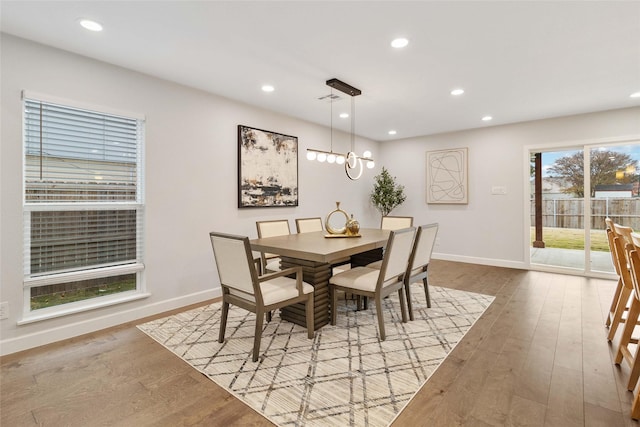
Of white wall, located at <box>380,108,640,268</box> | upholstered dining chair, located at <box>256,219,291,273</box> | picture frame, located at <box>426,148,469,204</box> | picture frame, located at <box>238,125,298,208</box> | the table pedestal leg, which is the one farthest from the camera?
picture frame, located at <box>426,148,469,204</box>

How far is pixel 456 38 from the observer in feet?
8.25

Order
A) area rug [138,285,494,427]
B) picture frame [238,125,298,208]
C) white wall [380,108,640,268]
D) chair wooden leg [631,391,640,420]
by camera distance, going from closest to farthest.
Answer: chair wooden leg [631,391,640,420] < area rug [138,285,494,427] < picture frame [238,125,298,208] < white wall [380,108,640,268]

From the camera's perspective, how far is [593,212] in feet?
15.4

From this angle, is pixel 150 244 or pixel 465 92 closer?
pixel 150 244

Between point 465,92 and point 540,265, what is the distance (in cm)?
338

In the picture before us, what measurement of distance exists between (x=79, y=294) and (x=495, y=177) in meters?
6.20

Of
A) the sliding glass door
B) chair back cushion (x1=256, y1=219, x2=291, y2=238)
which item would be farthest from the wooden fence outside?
chair back cushion (x1=256, y1=219, x2=291, y2=238)

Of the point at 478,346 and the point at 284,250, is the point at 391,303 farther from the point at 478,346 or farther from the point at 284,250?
the point at 284,250

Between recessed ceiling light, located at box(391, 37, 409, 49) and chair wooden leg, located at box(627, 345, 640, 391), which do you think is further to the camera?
recessed ceiling light, located at box(391, 37, 409, 49)

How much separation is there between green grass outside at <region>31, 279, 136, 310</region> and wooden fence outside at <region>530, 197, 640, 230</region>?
6.18 m

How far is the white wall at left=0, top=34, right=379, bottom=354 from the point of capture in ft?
8.08

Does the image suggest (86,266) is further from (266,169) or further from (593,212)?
(593,212)

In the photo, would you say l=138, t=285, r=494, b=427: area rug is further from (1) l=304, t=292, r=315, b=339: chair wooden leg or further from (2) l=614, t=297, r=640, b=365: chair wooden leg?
(2) l=614, t=297, r=640, b=365: chair wooden leg

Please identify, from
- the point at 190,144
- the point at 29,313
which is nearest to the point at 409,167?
the point at 190,144
